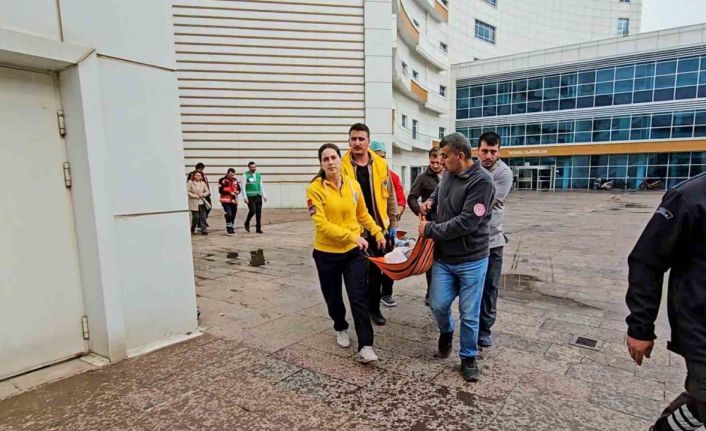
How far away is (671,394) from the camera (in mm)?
2764

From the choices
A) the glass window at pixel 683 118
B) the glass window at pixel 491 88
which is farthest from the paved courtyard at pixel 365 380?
the glass window at pixel 491 88

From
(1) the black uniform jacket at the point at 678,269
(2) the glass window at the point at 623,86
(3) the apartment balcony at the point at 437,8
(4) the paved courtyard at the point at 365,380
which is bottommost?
(4) the paved courtyard at the point at 365,380

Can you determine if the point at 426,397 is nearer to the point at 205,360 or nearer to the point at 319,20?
the point at 205,360

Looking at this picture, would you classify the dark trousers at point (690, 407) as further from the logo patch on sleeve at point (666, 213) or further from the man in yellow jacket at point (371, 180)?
the man in yellow jacket at point (371, 180)

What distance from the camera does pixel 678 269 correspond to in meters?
1.67

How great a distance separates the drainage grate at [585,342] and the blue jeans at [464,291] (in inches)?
48.3

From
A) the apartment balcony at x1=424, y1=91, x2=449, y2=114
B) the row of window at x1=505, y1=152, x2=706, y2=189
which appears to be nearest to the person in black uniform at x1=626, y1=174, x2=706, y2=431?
the apartment balcony at x1=424, y1=91, x2=449, y2=114

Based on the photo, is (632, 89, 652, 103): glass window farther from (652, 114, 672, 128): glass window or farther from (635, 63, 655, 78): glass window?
(652, 114, 672, 128): glass window

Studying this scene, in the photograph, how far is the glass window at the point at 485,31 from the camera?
131 ft

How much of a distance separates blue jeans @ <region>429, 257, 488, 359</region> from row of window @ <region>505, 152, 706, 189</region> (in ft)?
117

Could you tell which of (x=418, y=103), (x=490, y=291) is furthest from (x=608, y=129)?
(x=490, y=291)

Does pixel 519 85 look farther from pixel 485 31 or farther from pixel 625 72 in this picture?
pixel 625 72

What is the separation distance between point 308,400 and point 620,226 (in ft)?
40.1

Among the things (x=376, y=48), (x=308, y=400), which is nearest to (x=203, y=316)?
(x=308, y=400)
